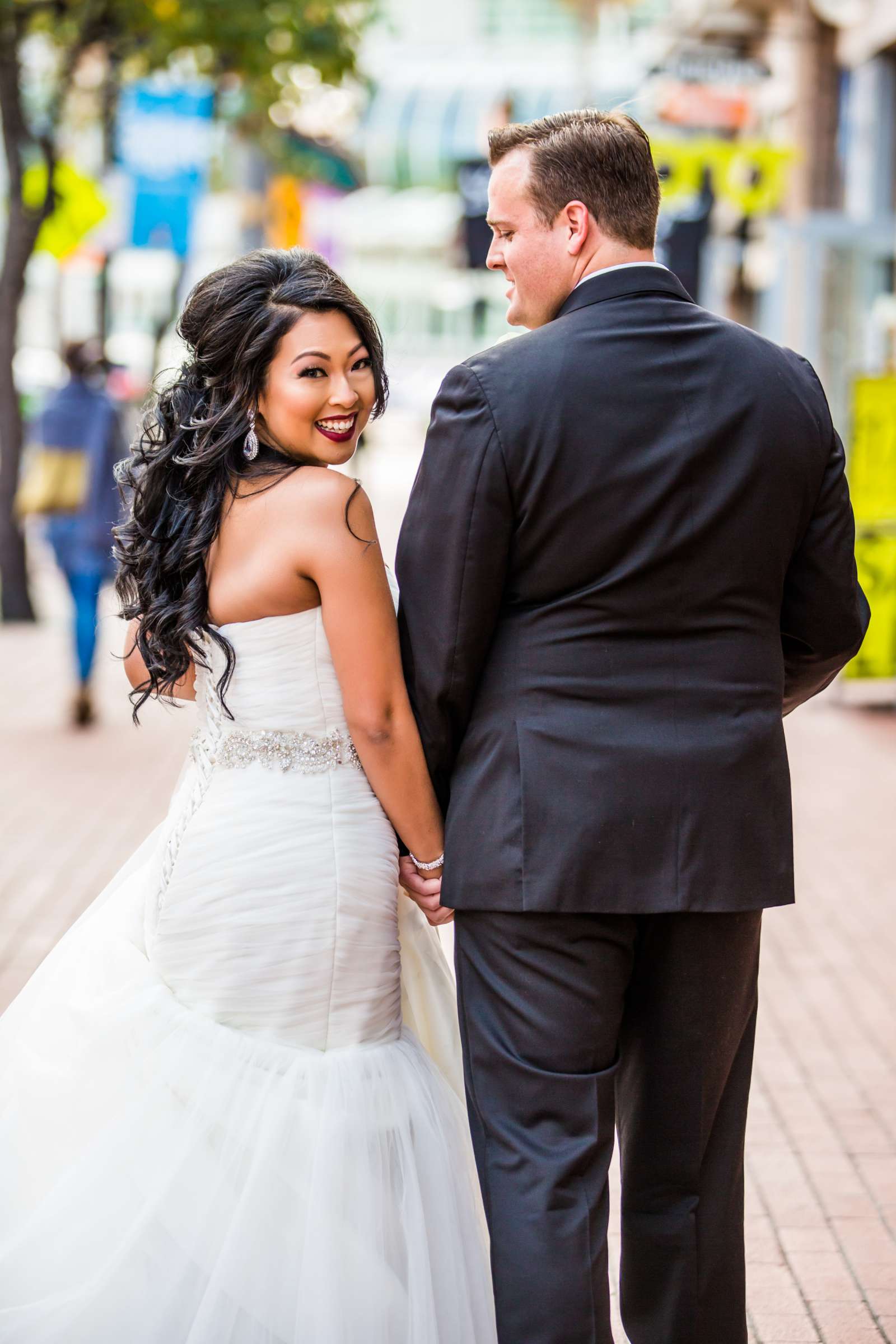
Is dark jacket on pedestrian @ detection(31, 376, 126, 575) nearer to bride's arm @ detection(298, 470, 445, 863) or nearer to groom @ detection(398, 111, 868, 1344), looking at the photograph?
bride's arm @ detection(298, 470, 445, 863)

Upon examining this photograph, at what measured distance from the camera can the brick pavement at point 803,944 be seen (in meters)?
3.42

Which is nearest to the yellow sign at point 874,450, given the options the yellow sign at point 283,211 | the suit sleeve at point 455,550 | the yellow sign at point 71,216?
the suit sleeve at point 455,550

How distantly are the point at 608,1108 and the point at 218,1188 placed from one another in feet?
2.05

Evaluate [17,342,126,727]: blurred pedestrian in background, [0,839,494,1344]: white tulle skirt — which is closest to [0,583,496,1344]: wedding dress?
[0,839,494,1344]: white tulle skirt

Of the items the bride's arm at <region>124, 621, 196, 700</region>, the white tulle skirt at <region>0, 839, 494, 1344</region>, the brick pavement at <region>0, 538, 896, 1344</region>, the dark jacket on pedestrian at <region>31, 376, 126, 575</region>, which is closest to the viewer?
the white tulle skirt at <region>0, 839, 494, 1344</region>

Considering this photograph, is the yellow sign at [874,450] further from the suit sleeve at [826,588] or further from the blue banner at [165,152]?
the suit sleeve at [826,588]

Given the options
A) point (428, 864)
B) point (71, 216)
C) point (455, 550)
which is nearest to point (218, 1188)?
point (428, 864)

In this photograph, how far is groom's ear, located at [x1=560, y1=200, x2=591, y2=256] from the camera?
2.37 metres

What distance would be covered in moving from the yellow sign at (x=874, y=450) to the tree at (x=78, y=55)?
5.91 metres

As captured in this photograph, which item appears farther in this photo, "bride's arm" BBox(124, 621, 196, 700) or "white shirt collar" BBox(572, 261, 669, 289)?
"bride's arm" BBox(124, 621, 196, 700)

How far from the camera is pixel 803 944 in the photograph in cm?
567

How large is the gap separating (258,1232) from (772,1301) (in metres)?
1.35

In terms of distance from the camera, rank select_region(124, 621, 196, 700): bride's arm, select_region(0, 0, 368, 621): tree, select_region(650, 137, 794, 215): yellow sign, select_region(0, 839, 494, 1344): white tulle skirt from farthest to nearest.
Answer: select_region(650, 137, 794, 215): yellow sign
select_region(0, 0, 368, 621): tree
select_region(124, 621, 196, 700): bride's arm
select_region(0, 839, 494, 1344): white tulle skirt

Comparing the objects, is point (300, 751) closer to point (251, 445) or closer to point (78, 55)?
point (251, 445)
